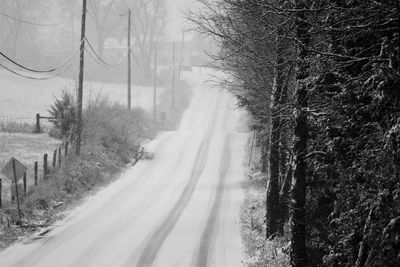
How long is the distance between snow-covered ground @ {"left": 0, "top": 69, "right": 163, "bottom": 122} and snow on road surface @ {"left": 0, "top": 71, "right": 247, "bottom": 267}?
14.8m

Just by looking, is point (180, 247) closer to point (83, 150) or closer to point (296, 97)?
point (296, 97)

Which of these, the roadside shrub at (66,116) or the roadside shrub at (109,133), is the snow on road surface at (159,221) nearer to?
the roadside shrub at (109,133)

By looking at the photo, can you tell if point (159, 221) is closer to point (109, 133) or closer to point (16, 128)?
point (109, 133)

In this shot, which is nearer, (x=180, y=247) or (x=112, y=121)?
(x=180, y=247)

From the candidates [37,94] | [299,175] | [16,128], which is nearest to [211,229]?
[299,175]

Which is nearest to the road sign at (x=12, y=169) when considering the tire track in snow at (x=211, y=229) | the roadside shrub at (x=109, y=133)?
the tire track in snow at (x=211, y=229)

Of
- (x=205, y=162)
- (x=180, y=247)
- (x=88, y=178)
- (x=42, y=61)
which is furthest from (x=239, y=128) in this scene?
(x=42, y=61)

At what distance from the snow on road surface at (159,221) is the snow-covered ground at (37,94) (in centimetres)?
1475

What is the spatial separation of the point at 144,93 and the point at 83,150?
40687 millimetres

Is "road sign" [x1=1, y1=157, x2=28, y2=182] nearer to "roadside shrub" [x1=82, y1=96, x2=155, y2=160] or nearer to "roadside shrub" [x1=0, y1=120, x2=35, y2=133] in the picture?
"roadside shrub" [x1=82, y1=96, x2=155, y2=160]

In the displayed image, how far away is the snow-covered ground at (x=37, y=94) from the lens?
42188 mm

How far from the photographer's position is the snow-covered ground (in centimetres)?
4219

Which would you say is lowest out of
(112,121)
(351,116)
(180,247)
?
(180,247)

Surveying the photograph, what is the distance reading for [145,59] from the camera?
78625mm
